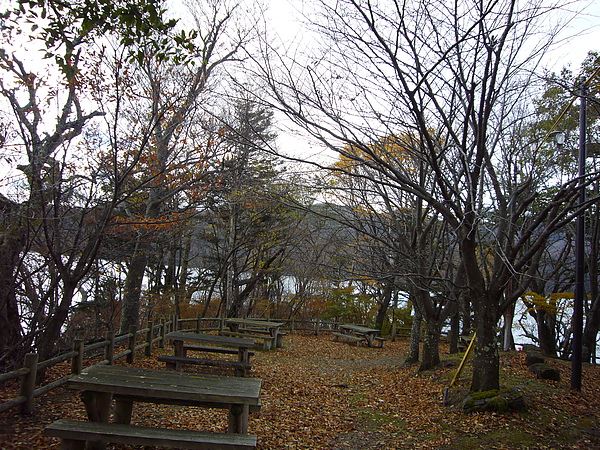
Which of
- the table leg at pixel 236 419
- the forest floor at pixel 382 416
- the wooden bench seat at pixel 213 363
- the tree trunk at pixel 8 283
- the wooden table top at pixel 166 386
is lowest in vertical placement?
the forest floor at pixel 382 416

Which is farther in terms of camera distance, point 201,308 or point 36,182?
point 201,308

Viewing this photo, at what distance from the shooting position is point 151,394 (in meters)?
3.88

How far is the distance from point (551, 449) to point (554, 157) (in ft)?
23.0

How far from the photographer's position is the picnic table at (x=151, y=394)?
3539 millimetres

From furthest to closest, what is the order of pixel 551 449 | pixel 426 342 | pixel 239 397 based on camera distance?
pixel 426 342, pixel 551 449, pixel 239 397

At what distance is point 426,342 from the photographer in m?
9.50

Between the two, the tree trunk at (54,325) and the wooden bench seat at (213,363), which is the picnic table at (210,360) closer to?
the wooden bench seat at (213,363)

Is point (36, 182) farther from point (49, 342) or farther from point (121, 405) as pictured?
point (121, 405)

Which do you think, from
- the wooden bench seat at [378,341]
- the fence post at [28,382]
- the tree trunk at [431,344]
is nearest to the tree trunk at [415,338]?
the tree trunk at [431,344]

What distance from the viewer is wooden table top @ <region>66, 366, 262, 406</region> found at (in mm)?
3895

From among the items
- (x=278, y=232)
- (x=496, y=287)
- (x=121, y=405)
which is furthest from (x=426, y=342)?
(x=278, y=232)

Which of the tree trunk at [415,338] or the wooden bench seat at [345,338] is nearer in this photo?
the tree trunk at [415,338]

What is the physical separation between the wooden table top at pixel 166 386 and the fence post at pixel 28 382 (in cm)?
71

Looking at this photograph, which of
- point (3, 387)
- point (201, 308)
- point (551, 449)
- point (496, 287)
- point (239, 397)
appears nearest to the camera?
point (239, 397)
